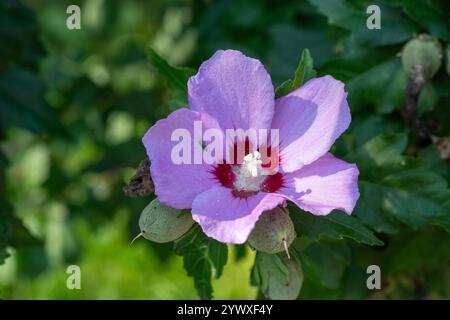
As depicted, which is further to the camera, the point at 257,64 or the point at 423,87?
the point at 423,87

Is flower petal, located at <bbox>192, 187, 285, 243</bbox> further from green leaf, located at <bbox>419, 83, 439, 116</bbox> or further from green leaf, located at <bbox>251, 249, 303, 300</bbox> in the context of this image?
green leaf, located at <bbox>419, 83, 439, 116</bbox>

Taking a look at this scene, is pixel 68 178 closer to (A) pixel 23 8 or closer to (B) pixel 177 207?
(A) pixel 23 8

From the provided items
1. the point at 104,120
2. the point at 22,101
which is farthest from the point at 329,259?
the point at 104,120

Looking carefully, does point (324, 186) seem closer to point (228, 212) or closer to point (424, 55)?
point (228, 212)

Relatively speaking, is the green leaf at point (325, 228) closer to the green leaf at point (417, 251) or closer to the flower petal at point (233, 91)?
the flower petal at point (233, 91)

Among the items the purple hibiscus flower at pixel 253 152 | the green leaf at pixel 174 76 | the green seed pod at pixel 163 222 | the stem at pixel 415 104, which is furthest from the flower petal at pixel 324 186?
the stem at pixel 415 104
